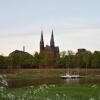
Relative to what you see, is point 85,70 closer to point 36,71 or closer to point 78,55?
point 78,55

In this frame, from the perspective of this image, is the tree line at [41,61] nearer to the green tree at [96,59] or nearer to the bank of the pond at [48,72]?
the bank of the pond at [48,72]

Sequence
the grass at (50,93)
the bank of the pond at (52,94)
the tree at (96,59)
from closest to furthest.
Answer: the grass at (50,93)
the bank of the pond at (52,94)
the tree at (96,59)

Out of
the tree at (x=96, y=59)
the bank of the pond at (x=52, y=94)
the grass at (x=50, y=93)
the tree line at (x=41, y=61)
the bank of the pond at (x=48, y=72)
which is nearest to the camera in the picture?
the grass at (x=50, y=93)

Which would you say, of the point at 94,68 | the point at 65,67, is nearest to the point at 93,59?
the point at 94,68

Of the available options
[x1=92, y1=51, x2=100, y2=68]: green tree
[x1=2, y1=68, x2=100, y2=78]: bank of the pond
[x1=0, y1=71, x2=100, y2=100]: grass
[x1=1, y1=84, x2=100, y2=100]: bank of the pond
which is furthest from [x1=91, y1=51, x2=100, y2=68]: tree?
[x1=1, y1=84, x2=100, y2=100]: bank of the pond

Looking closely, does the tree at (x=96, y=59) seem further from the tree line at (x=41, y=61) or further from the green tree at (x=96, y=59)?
the tree line at (x=41, y=61)

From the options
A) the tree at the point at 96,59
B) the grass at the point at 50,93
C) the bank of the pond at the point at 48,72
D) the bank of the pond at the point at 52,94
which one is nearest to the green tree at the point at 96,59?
the tree at the point at 96,59

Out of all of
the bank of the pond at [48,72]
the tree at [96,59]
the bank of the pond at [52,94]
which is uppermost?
the tree at [96,59]

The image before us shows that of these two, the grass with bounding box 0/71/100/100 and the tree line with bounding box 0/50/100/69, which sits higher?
the tree line with bounding box 0/50/100/69

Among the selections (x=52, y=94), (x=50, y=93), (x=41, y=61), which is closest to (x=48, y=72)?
(x=41, y=61)

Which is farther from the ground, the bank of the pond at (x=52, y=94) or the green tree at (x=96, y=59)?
the green tree at (x=96, y=59)

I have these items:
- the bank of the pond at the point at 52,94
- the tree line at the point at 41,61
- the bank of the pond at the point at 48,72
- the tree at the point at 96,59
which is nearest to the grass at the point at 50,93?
the bank of the pond at the point at 52,94

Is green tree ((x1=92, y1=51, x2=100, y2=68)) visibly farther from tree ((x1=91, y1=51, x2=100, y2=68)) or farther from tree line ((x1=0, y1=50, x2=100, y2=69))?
tree line ((x1=0, y1=50, x2=100, y2=69))

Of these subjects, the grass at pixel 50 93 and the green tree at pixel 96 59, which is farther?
the green tree at pixel 96 59
